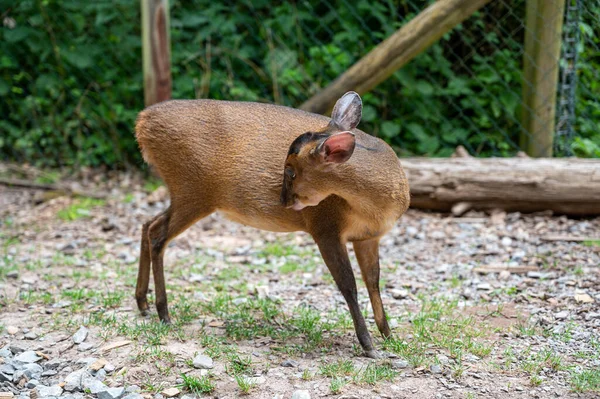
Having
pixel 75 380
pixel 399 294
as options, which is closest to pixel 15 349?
pixel 75 380

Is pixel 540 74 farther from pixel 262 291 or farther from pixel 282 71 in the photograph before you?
pixel 262 291

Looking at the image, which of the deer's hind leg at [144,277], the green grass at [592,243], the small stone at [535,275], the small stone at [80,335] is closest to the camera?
the small stone at [80,335]

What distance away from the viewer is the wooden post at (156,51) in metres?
6.89

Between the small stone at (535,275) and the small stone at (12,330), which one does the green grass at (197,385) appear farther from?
the small stone at (535,275)

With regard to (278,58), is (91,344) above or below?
below

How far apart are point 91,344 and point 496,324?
2.21 meters

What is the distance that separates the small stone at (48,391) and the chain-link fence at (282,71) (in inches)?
172

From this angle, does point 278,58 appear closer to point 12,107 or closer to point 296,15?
point 296,15

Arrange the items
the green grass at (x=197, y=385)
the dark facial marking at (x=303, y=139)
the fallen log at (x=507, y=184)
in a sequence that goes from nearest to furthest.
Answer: the green grass at (x=197, y=385) → the dark facial marking at (x=303, y=139) → the fallen log at (x=507, y=184)

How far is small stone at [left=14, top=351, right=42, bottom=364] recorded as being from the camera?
3.87 meters

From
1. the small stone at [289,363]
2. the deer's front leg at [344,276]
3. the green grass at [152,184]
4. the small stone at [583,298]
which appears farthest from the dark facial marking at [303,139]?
the green grass at [152,184]

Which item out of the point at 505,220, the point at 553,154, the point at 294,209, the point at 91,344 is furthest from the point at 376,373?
the point at 553,154

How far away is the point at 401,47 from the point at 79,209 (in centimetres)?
307

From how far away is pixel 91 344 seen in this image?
13.4 feet
